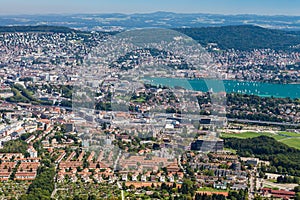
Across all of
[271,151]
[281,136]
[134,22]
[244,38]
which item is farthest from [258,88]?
[134,22]

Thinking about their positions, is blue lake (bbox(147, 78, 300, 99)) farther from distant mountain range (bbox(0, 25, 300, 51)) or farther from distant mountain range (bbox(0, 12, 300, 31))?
distant mountain range (bbox(0, 12, 300, 31))

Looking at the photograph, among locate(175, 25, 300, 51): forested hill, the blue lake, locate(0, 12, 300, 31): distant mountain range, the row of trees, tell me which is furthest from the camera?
locate(0, 12, 300, 31): distant mountain range

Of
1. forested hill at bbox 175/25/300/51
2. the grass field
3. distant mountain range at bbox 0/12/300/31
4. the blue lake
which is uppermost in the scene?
forested hill at bbox 175/25/300/51

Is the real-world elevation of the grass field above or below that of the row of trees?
below

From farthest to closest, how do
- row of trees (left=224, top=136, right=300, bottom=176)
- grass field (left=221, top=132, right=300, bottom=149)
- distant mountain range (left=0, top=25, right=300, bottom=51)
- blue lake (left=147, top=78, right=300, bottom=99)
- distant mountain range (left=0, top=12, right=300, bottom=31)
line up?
distant mountain range (left=0, top=12, right=300, bottom=31) < distant mountain range (left=0, top=25, right=300, bottom=51) < blue lake (left=147, top=78, right=300, bottom=99) < grass field (left=221, top=132, right=300, bottom=149) < row of trees (left=224, top=136, right=300, bottom=176)

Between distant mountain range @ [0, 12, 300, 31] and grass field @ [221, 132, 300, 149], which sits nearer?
grass field @ [221, 132, 300, 149]

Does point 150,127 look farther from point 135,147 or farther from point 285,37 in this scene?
point 285,37

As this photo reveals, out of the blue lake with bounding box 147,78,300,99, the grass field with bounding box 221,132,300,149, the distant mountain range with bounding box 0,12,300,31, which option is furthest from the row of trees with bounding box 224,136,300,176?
the distant mountain range with bounding box 0,12,300,31

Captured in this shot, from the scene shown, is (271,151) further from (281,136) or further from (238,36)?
(238,36)
